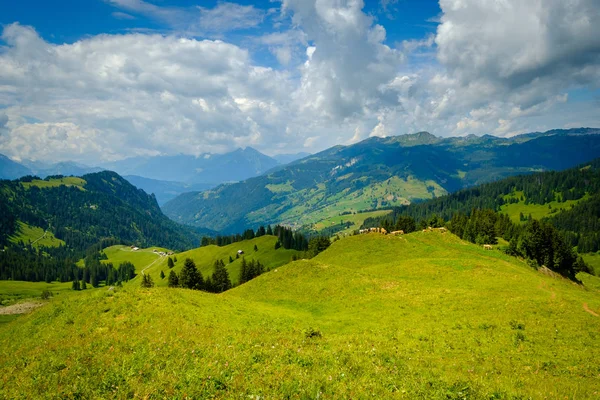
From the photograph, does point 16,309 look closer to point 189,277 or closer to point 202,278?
point 202,278

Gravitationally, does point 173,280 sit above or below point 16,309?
above

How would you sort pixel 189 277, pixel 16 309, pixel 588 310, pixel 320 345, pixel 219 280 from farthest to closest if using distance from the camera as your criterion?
pixel 16 309 → pixel 219 280 → pixel 189 277 → pixel 588 310 → pixel 320 345

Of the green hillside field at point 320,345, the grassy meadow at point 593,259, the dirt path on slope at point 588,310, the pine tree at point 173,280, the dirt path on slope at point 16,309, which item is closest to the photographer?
the green hillside field at point 320,345

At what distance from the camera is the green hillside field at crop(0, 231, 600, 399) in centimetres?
1316

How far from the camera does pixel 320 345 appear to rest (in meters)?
21.1

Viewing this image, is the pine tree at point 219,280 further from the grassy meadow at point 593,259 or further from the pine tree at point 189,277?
the grassy meadow at point 593,259

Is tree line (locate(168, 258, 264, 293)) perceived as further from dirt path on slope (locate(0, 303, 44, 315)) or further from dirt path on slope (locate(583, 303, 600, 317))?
dirt path on slope (locate(0, 303, 44, 315))

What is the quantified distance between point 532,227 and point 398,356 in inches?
3491

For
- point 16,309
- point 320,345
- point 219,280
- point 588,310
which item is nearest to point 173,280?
point 219,280

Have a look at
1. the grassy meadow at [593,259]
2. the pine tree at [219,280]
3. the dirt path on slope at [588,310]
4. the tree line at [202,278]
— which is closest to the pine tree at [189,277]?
the tree line at [202,278]

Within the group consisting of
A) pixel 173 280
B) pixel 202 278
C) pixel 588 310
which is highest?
pixel 588 310

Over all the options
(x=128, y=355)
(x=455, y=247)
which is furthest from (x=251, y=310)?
(x=455, y=247)

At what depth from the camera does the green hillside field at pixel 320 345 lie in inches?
518

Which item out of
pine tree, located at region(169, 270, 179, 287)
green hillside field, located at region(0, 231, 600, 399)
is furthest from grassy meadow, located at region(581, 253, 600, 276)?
pine tree, located at region(169, 270, 179, 287)
